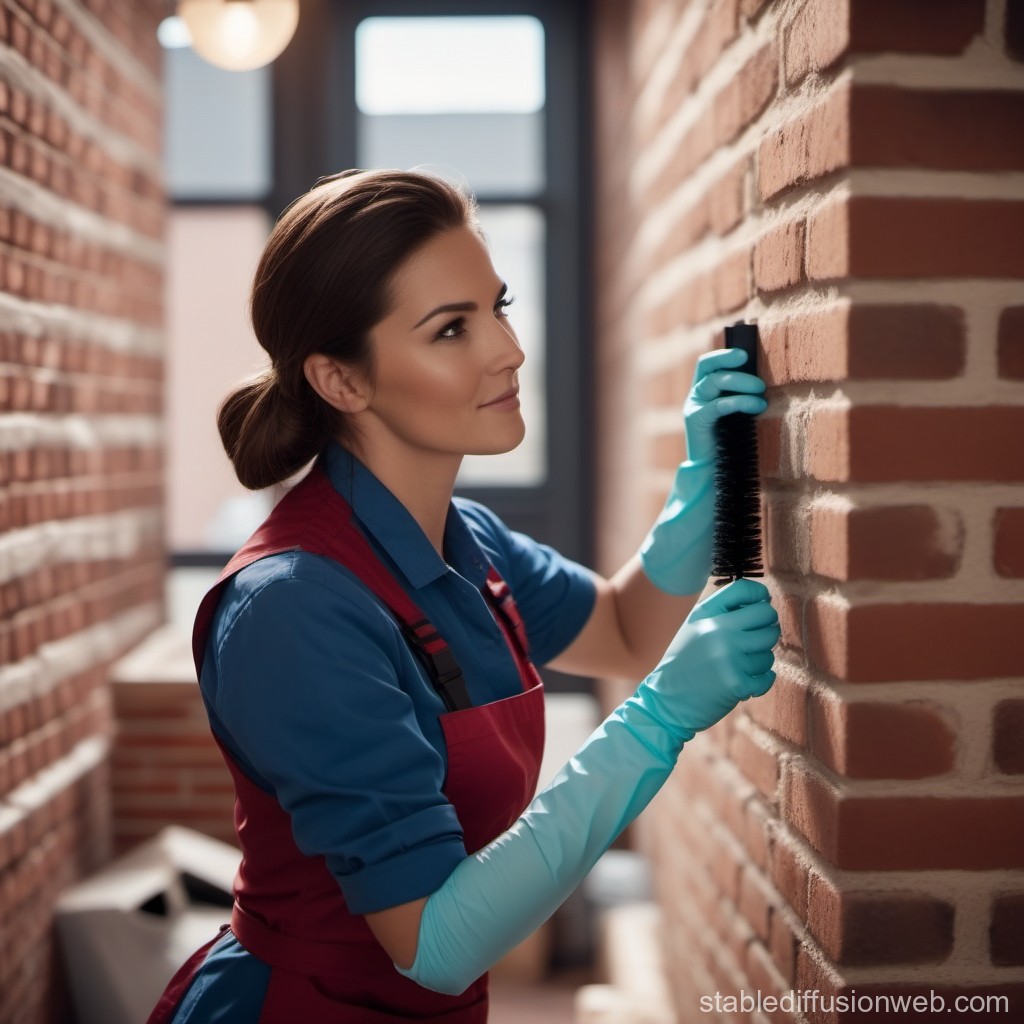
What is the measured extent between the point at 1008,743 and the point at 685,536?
61 cm

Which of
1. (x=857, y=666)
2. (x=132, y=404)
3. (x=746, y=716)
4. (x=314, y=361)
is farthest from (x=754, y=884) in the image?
(x=132, y=404)

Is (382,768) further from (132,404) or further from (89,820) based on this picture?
(132,404)

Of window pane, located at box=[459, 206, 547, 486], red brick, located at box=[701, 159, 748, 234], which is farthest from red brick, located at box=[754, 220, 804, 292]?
window pane, located at box=[459, 206, 547, 486]

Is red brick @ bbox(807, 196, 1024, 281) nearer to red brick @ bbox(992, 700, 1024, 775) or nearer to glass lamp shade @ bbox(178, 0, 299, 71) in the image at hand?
red brick @ bbox(992, 700, 1024, 775)

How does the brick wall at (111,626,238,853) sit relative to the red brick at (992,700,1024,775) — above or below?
below

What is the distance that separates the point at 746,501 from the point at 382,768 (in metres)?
0.52

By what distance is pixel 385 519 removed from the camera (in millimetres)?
1526

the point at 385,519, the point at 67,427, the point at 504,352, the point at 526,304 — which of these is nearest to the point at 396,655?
the point at 385,519

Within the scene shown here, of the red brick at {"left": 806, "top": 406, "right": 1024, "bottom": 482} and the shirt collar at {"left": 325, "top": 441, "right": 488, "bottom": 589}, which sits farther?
the shirt collar at {"left": 325, "top": 441, "right": 488, "bottom": 589}

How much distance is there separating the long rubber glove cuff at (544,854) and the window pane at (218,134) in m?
4.02

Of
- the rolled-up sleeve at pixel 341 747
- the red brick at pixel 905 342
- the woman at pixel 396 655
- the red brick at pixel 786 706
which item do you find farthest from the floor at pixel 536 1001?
the red brick at pixel 905 342

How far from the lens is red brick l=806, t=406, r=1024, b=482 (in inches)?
43.9

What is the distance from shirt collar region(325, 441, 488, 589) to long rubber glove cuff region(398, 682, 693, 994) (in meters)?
0.35

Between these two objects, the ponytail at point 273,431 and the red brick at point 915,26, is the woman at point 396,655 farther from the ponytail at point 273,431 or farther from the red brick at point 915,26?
the red brick at point 915,26
